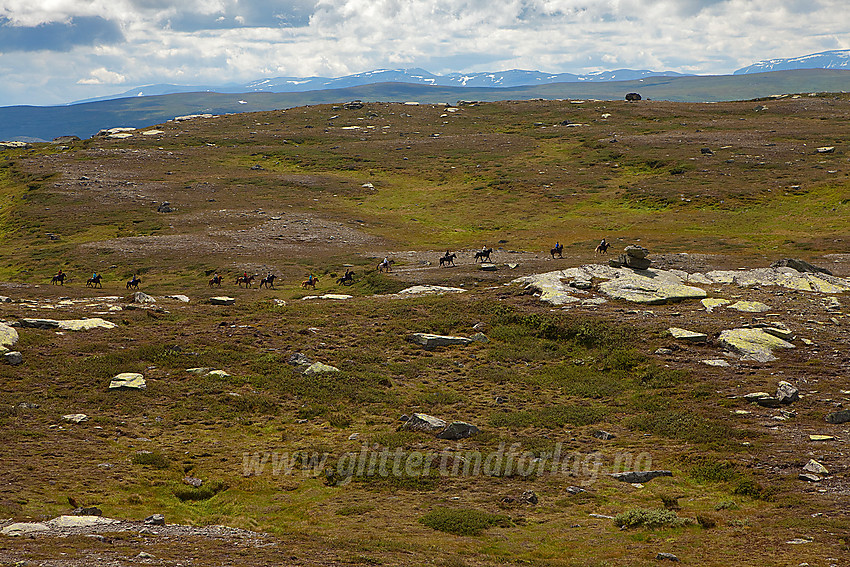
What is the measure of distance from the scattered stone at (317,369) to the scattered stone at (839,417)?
21869 millimetres

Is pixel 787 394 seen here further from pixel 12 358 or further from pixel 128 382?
pixel 12 358

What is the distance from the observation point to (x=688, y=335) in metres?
32.1

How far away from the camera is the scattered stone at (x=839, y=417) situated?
75.6 ft

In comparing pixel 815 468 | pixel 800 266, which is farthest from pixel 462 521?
pixel 800 266

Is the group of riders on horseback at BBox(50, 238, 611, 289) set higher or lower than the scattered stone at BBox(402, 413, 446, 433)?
higher

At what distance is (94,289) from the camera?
4791 centimetres

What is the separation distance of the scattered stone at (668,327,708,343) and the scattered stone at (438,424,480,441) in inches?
587

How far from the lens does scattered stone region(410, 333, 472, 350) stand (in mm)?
34094

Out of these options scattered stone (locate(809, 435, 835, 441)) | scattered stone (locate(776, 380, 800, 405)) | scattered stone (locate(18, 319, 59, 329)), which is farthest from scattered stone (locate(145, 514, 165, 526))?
scattered stone (locate(776, 380, 800, 405))

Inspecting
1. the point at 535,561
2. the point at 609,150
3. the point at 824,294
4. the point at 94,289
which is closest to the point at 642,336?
the point at 824,294

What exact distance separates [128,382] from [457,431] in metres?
15.3

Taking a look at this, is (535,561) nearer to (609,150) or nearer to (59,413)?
(59,413)

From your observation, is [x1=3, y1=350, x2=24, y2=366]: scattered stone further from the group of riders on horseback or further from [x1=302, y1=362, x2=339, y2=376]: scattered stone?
the group of riders on horseback

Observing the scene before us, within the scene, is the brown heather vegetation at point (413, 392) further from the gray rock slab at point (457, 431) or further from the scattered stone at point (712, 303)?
the scattered stone at point (712, 303)
